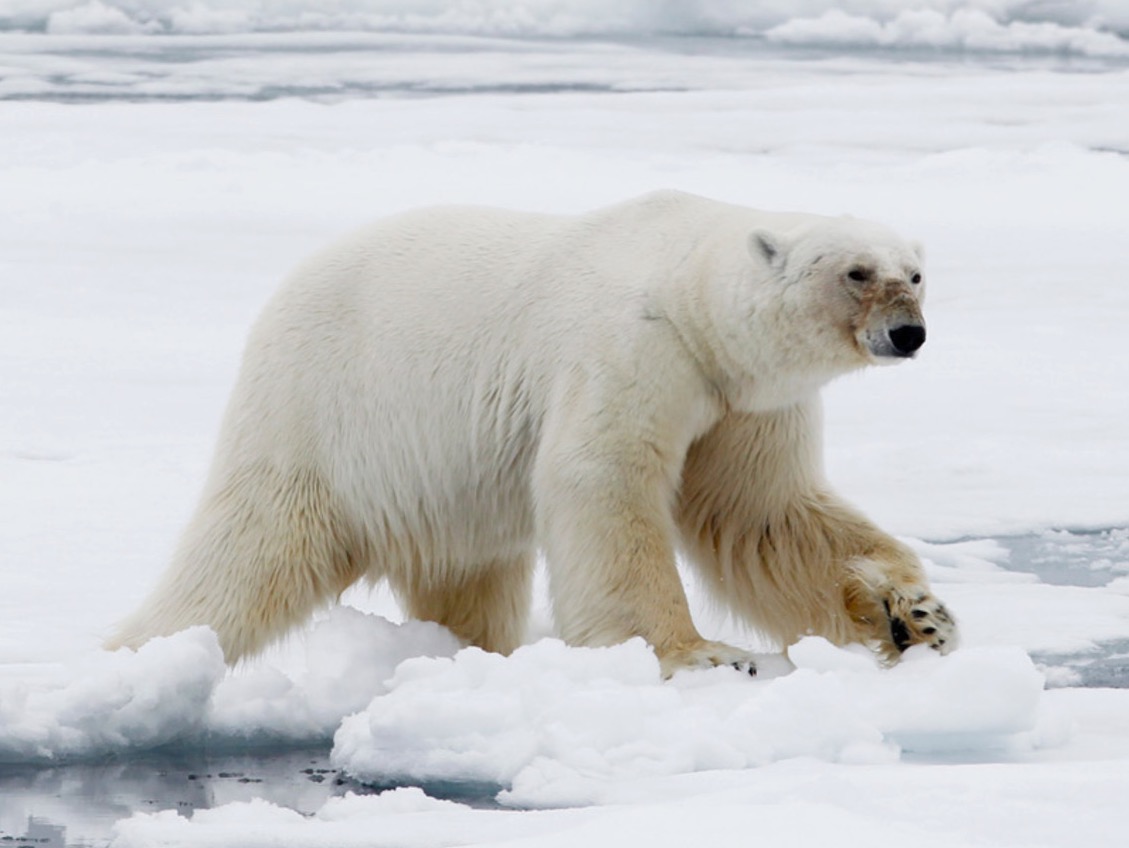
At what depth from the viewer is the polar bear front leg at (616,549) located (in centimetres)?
345

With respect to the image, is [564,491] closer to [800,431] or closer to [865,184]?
[800,431]

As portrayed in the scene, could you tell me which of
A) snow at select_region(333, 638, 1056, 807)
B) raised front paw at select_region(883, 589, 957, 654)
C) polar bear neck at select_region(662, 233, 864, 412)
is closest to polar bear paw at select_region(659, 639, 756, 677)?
snow at select_region(333, 638, 1056, 807)

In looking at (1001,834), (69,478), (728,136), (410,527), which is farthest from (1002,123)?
(1001,834)

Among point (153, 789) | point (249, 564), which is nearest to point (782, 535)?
point (249, 564)

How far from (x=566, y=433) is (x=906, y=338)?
69cm

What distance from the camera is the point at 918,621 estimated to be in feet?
11.5

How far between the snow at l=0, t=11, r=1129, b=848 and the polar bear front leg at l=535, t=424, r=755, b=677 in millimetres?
196

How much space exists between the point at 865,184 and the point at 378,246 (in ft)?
24.6

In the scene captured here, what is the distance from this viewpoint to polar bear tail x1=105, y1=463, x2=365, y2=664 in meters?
3.69

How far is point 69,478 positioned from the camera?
216 inches

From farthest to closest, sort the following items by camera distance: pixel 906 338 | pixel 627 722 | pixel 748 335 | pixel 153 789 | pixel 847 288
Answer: pixel 748 335 → pixel 847 288 → pixel 906 338 → pixel 153 789 → pixel 627 722

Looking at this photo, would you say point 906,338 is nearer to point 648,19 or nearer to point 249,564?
point 249,564

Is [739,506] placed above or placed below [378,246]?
below

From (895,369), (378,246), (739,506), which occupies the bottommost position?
(895,369)
